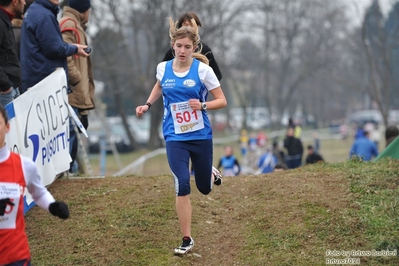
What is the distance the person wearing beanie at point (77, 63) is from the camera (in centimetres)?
907

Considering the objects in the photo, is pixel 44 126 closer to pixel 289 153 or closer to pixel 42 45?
pixel 42 45

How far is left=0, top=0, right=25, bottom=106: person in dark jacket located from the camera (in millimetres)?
7606

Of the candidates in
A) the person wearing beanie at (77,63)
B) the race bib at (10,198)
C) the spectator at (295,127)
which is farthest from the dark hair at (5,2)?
the spectator at (295,127)

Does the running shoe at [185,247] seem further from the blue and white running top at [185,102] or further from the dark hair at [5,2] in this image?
the dark hair at [5,2]

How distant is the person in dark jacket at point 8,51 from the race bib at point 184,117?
2214mm

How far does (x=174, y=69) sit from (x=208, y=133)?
68cm

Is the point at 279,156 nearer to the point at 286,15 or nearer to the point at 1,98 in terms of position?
the point at 1,98

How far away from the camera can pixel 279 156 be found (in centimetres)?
2036

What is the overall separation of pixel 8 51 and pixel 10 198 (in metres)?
3.41

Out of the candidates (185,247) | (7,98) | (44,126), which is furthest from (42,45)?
(185,247)

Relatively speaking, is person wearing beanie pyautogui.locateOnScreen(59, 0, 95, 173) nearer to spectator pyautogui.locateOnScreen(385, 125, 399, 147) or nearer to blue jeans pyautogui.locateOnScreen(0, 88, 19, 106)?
blue jeans pyautogui.locateOnScreen(0, 88, 19, 106)

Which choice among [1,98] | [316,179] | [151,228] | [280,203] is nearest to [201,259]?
[151,228]

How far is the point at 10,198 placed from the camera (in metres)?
4.70

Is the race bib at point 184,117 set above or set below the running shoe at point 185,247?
above
